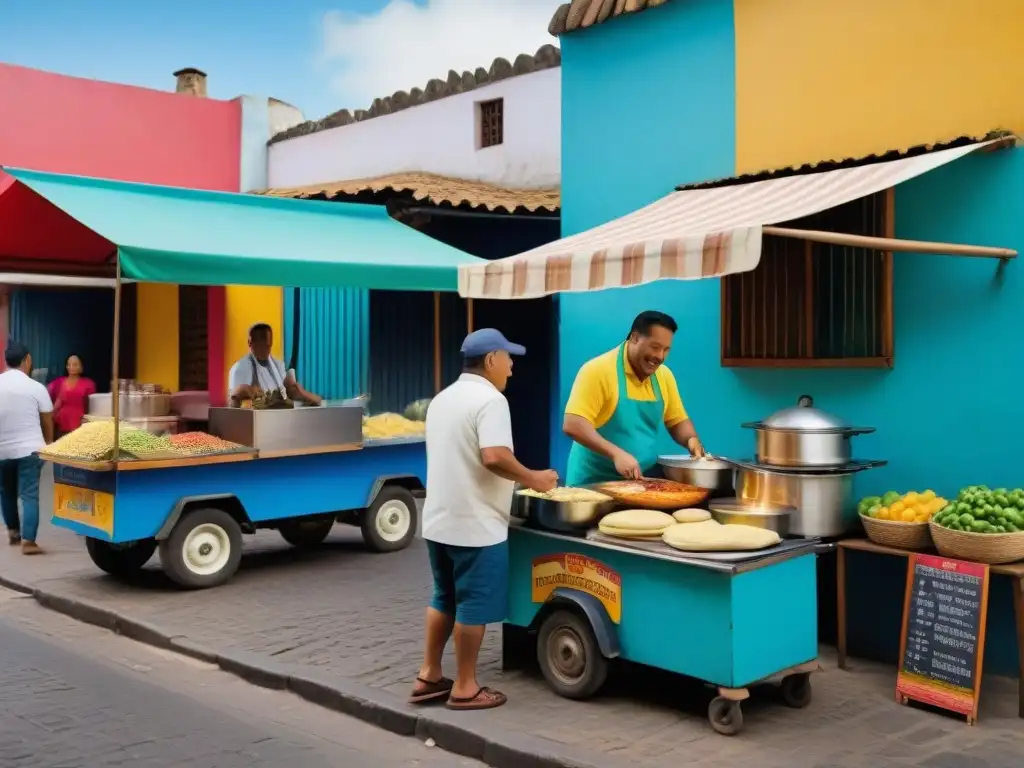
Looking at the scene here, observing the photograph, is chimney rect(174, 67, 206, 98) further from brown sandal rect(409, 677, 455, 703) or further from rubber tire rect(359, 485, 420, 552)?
brown sandal rect(409, 677, 455, 703)

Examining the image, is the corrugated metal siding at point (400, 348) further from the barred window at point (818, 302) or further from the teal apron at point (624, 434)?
the teal apron at point (624, 434)

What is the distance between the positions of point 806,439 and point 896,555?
0.76 m

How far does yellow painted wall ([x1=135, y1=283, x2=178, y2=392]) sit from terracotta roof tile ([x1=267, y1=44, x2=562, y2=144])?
325 cm

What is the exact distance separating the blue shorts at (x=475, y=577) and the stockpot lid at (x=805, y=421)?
162cm

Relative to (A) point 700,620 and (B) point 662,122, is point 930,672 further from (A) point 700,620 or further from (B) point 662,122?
(B) point 662,122

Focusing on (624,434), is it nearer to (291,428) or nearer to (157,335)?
(291,428)

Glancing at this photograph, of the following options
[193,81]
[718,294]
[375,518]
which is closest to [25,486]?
[375,518]

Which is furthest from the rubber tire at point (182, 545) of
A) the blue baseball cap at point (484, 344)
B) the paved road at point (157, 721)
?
the blue baseball cap at point (484, 344)

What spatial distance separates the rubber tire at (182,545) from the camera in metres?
7.66

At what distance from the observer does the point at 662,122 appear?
7629 mm

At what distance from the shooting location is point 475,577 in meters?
4.99

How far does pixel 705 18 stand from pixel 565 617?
449cm

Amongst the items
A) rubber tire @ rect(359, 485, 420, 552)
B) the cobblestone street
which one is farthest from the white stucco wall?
the cobblestone street

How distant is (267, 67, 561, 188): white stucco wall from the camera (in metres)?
12.2
